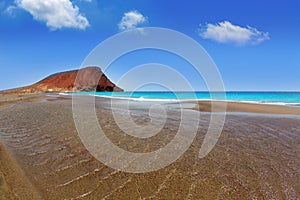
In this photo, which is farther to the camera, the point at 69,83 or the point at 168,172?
the point at 69,83

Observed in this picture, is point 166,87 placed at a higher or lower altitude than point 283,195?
higher

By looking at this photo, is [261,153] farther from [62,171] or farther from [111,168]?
[62,171]

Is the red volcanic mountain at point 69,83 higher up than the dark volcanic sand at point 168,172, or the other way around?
the red volcanic mountain at point 69,83

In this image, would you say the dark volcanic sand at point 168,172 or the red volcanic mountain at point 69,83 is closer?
the dark volcanic sand at point 168,172

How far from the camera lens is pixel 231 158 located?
6172 millimetres

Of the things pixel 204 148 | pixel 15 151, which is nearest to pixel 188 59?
pixel 204 148

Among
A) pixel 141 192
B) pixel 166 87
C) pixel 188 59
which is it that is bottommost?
pixel 141 192

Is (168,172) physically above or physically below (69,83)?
below

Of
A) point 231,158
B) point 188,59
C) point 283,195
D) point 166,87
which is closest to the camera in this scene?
point 283,195

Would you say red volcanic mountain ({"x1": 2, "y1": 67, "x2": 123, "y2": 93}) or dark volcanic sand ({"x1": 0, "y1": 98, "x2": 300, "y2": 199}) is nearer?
dark volcanic sand ({"x1": 0, "y1": 98, "x2": 300, "y2": 199})

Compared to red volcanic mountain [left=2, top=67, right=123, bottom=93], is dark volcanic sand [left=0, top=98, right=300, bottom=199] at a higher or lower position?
lower

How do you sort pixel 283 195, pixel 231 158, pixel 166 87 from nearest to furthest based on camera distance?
pixel 283 195 → pixel 231 158 → pixel 166 87

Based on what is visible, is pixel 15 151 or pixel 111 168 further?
pixel 15 151

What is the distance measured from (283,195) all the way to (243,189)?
649mm
